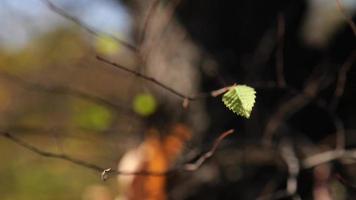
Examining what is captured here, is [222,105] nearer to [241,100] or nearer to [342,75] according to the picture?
[342,75]

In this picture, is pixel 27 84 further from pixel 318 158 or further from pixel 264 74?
pixel 318 158

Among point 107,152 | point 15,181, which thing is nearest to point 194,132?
point 107,152

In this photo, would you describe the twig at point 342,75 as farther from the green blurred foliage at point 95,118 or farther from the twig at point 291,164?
the green blurred foliage at point 95,118

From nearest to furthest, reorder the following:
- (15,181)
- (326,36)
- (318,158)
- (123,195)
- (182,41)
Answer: (318,158), (123,195), (182,41), (326,36), (15,181)

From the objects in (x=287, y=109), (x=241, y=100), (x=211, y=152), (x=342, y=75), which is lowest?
(x=241, y=100)

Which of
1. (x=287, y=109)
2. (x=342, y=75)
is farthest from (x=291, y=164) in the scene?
(x=287, y=109)

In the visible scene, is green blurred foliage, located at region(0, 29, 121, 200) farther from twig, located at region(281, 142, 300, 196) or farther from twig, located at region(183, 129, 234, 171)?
A: twig, located at region(183, 129, 234, 171)

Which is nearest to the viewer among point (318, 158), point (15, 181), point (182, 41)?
point (318, 158)

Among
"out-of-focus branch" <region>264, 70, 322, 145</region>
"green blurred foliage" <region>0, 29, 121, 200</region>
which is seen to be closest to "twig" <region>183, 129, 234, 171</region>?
"out-of-focus branch" <region>264, 70, 322, 145</region>

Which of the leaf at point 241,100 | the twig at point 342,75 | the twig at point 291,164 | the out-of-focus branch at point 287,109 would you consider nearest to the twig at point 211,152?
the leaf at point 241,100
